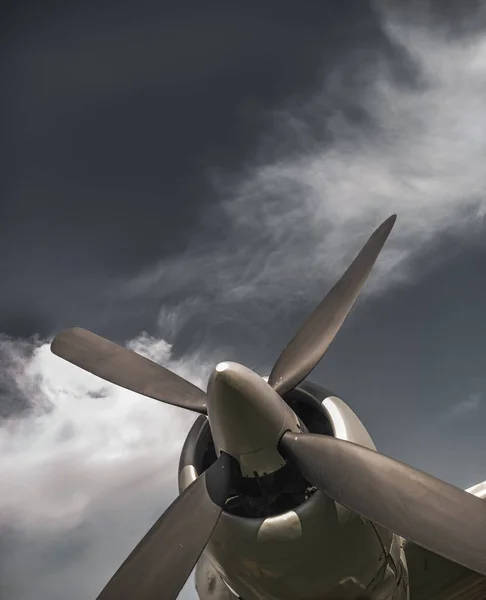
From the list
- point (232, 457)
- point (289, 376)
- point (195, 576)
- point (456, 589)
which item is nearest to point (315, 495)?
point (232, 457)

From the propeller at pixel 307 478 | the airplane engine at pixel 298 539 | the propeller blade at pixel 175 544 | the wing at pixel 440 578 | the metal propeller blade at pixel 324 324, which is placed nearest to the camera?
the propeller at pixel 307 478

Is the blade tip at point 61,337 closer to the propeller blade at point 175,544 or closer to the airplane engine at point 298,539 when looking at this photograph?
the airplane engine at point 298,539

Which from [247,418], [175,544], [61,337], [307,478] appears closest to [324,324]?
[247,418]

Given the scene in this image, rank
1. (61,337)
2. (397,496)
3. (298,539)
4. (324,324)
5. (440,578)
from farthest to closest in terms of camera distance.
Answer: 1. (440,578)
2. (61,337)
3. (324,324)
4. (298,539)
5. (397,496)

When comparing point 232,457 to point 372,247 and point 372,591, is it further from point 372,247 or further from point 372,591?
point 372,247

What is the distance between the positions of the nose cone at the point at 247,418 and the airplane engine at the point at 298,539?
361mm

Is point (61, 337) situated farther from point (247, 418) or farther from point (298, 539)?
point (298, 539)

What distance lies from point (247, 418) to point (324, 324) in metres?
2.28

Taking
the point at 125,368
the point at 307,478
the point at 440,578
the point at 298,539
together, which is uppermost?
the point at 440,578

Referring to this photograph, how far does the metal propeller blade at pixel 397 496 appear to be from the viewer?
206 inches

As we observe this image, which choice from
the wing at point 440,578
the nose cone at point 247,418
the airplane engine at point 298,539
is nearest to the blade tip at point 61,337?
the airplane engine at point 298,539

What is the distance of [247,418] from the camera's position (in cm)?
630

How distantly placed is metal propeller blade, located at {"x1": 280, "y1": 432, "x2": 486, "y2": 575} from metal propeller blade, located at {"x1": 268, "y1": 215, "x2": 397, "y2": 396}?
106 centimetres

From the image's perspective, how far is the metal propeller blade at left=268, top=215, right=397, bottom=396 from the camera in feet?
24.7
